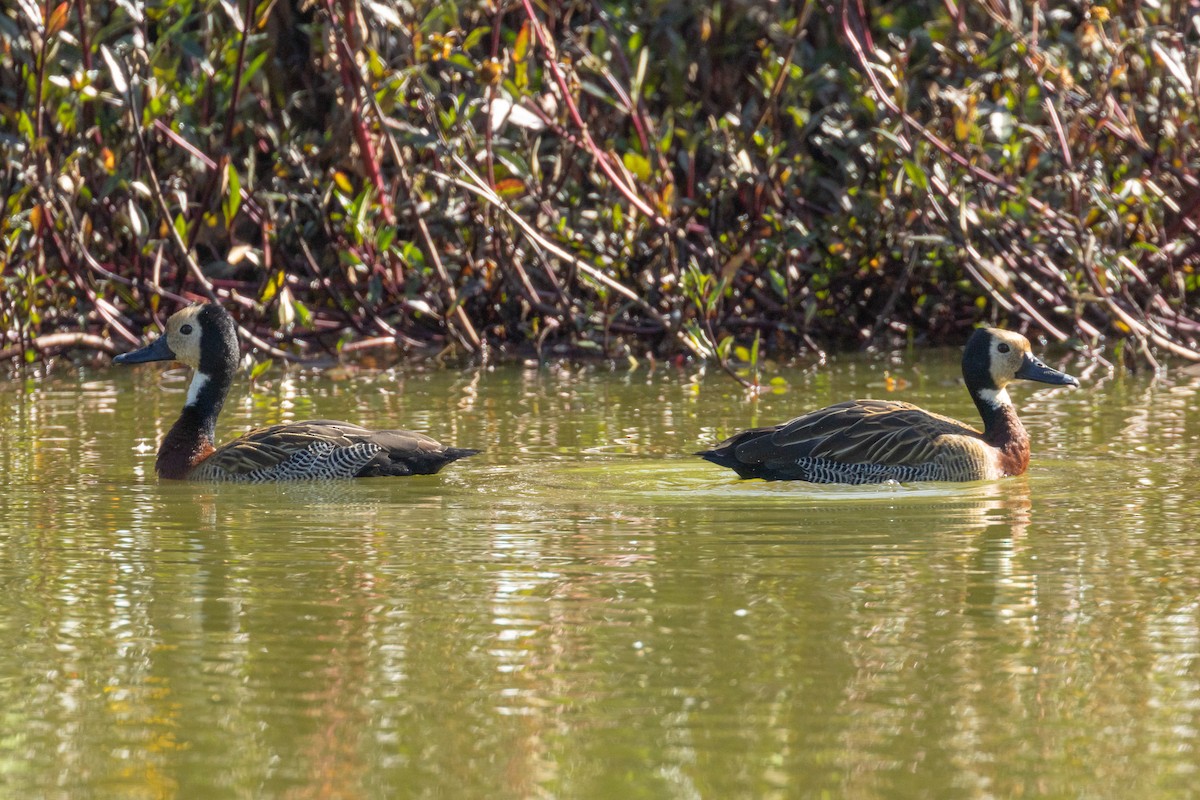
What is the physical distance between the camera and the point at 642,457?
10.4 metres

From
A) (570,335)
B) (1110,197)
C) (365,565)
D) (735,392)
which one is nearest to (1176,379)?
(1110,197)

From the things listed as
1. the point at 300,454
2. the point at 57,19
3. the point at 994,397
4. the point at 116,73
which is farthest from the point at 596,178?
the point at 300,454

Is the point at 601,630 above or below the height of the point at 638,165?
below

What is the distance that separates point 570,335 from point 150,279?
11.1ft

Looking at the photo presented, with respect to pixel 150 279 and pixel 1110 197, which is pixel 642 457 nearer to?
pixel 1110 197

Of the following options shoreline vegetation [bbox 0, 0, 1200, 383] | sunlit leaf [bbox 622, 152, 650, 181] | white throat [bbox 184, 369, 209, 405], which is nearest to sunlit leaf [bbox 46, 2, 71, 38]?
shoreline vegetation [bbox 0, 0, 1200, 383]

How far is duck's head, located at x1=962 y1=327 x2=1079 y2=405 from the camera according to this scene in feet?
35.0

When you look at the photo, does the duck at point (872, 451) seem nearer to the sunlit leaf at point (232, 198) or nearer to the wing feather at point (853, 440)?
the wing feather at point (853, 440)

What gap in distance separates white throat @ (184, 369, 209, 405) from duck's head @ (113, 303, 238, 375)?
0.28 feet

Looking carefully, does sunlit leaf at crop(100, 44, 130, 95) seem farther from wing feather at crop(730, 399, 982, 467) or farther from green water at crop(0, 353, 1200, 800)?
wing feather at crop(730, 399, 982, 467)

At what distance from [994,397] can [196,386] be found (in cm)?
418

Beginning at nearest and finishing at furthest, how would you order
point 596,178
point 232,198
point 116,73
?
point 116,73, point 232,198, point 596,178

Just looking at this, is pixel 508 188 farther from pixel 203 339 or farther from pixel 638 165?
pixel 203 339

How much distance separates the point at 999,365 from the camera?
10695mm
